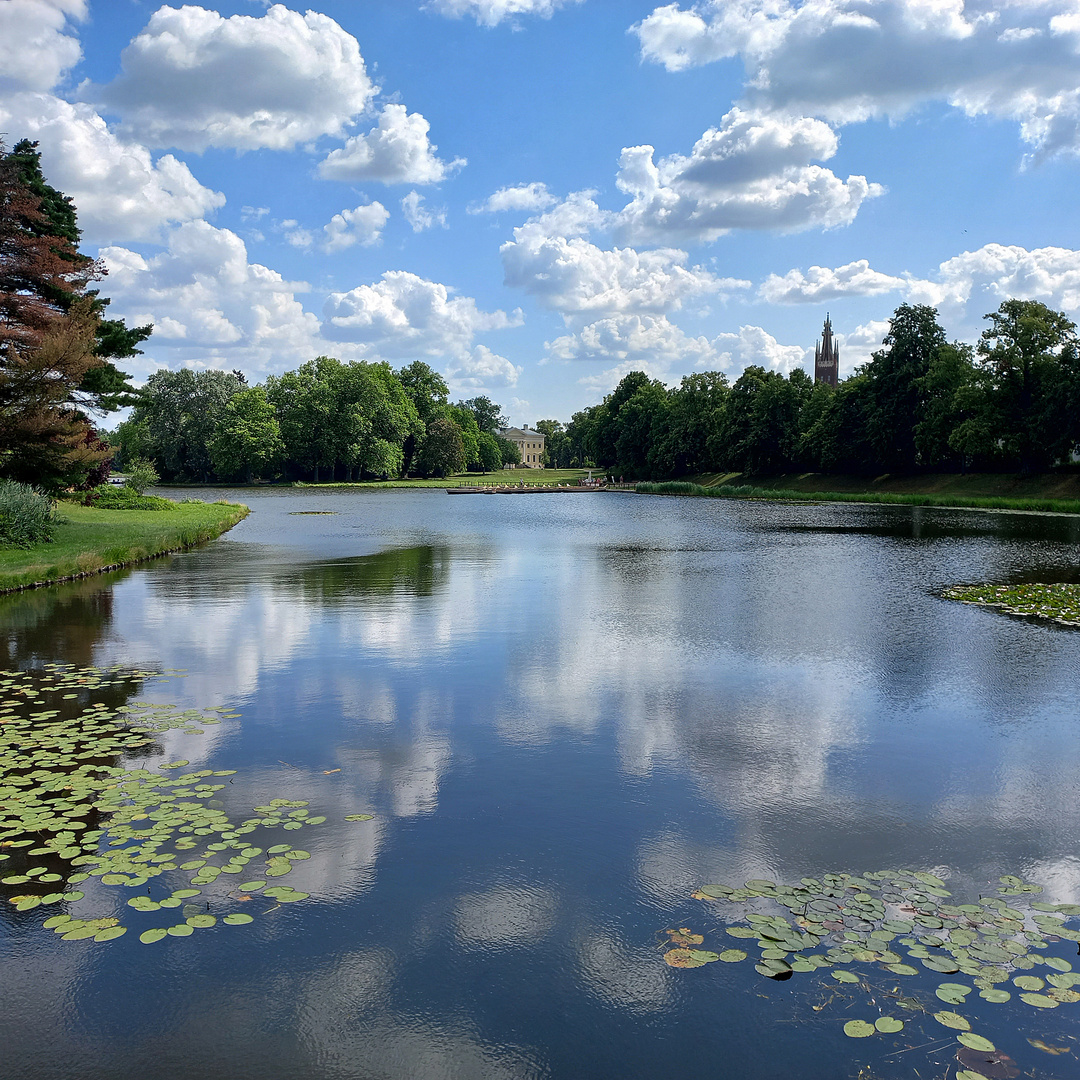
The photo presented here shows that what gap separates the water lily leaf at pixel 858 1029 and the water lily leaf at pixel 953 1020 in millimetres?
370

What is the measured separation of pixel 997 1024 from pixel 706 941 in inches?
61.3

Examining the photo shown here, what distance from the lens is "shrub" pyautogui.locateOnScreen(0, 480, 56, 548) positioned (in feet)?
76.6

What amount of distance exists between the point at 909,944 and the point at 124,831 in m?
5.57

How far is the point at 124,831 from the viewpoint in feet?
21.9

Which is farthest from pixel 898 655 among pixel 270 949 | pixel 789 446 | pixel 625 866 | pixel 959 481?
pixel 789 446

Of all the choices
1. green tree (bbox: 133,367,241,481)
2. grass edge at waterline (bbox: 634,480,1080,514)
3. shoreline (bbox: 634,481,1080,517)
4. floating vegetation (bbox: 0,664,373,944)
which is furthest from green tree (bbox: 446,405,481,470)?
floating vegetation (bbox: 0,664,373,944)

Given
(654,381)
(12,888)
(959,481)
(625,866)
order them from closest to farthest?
(12,888) → (625,866) → (959,481) → (654,381)

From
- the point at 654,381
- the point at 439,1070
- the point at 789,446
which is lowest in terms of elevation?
the point at 439,1070

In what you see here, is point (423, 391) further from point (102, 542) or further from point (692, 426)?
point (102, 542)

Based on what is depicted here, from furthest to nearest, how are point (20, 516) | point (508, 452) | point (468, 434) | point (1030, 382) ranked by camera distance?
point (508, 452), point (468, 434), point (1030, 382), point (20, 516)

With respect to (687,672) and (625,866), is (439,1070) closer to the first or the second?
(625,866)

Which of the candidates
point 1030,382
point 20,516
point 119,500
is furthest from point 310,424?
point 20,516

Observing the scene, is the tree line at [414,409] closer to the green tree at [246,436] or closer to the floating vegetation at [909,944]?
the green tree at [246,436]

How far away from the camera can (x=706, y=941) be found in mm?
5281
